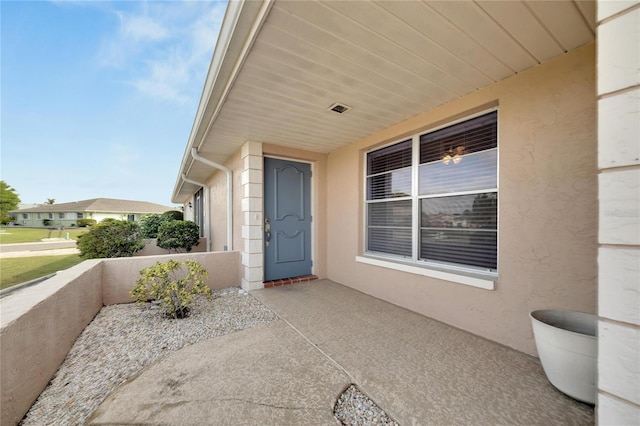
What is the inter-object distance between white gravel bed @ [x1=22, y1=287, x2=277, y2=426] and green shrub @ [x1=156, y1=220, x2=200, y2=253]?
308 cm

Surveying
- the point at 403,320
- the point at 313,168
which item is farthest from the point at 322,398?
the point at 313,168

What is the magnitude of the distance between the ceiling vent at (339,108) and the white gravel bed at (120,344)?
2.70m

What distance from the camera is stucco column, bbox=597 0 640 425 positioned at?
0.82 metres

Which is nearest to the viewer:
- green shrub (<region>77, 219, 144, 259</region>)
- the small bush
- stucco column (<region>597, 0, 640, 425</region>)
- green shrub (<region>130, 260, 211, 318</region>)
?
stucco column (<region>597, 0, 640, 425</region>)

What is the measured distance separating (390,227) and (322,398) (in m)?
2.55

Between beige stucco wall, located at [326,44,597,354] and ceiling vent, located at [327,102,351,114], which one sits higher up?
ceiling vent, located at [327,102,351,114]

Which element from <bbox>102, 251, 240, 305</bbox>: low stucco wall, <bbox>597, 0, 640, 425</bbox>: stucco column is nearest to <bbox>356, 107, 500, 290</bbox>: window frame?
<bbox>597, 0, 640, 425</bbox>: stucco column

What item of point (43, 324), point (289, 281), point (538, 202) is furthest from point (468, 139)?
point (43, 324)

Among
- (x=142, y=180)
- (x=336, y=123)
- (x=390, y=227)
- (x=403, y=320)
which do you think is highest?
(x=142, y=180)

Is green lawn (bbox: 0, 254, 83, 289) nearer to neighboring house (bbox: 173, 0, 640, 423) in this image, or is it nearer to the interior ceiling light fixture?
→ neighboring house (bbox: 173, 0, 640, 423)

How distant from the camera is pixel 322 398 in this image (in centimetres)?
161

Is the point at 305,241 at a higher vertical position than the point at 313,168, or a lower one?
lower

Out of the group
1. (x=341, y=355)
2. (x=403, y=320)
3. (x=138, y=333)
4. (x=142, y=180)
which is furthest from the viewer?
(x=142, y=180)

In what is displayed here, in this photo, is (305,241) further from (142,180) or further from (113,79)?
(142,180)
